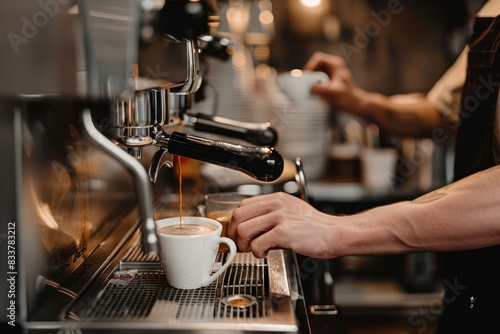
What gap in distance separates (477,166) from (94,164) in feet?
2.69

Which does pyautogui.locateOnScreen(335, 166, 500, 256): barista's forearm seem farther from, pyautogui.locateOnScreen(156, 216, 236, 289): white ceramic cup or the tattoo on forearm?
pyautogui.locateOnScreen(156, 216, 236, 289): white ceramic cup

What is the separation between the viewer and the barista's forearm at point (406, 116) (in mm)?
1900

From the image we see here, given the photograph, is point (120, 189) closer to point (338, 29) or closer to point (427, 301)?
point (427, 301)

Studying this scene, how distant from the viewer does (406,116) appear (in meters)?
1.98

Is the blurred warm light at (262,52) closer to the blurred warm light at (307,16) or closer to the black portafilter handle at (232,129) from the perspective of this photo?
the blurred warm light at (307,16)

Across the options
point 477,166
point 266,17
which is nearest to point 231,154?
point 477,166

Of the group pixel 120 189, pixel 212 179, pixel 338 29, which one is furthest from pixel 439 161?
pixel 120 189

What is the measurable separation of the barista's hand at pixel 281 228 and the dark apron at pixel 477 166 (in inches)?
17.4

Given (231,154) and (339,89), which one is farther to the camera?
(339,89)

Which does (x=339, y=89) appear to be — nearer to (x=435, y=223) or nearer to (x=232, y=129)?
(x=232, y=129)

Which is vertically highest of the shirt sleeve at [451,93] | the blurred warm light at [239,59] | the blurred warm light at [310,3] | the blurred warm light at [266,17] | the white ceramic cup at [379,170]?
the blurred warm light at [310,3]

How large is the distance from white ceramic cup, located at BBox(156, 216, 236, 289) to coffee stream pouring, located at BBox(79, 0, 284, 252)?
12 cm

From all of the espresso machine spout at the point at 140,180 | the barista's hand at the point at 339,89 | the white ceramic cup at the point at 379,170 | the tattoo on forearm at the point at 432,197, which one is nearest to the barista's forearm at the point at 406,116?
the barista's hand at the point at 339,89

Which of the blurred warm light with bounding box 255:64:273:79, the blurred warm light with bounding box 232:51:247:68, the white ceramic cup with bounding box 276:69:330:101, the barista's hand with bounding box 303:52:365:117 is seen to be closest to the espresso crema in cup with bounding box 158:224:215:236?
the white ceramic cup with bounding box 276:69:330:101
